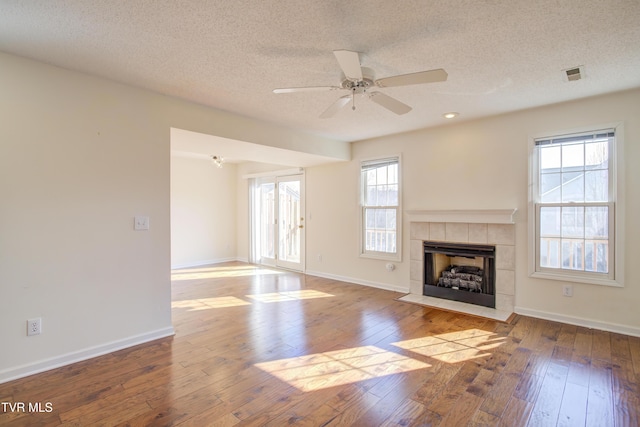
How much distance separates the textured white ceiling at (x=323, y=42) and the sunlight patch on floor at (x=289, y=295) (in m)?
2.71

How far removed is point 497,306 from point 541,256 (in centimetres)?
80

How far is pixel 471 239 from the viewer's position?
4.11 metres

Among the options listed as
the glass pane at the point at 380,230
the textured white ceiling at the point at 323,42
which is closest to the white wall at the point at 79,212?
the textured white ceiling at the point at 323,42

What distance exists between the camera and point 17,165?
93.2 inches

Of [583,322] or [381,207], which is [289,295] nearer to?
[381,207]

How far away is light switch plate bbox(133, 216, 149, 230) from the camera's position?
295 centimetres

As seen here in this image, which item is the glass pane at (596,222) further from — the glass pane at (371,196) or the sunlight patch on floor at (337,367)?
the glass pane at (371,196)

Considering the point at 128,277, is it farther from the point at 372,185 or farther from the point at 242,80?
the point at 372,185

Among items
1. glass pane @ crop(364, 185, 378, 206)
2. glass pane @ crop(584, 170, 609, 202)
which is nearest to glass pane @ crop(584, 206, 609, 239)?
glass pane @ crop(584, 170, 609, 202)

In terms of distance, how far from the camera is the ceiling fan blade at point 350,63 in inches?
72.8

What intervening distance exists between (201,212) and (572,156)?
666cm

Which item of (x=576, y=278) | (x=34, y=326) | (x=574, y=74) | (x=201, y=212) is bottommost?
(x=34, y=326)

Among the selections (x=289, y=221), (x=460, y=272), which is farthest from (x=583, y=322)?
(x=289, y=221)

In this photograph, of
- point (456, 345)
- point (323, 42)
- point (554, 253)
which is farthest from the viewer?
point (554, 253)
